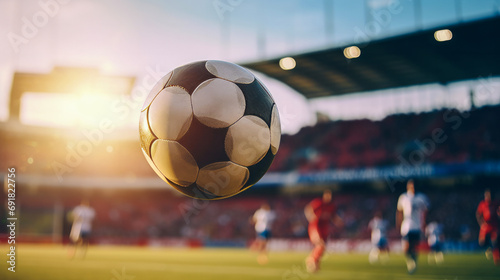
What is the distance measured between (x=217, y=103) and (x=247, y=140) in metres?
0.34

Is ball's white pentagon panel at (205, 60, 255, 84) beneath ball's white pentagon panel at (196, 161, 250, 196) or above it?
above

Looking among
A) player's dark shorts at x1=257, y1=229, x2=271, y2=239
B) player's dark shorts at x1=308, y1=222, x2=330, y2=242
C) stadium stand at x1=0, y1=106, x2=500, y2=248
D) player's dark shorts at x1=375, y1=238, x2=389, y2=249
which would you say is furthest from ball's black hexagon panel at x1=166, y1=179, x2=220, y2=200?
stadium stand at x1=0, y1=106, x2=500, y2=248

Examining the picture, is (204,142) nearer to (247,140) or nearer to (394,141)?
(247,140)

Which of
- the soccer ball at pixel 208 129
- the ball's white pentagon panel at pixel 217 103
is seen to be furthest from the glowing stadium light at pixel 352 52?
the ball's white pentagon panel at pixel 217 103

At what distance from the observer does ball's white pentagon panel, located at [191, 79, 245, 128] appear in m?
3.32

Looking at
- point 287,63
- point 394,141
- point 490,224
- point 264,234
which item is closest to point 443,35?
point 287,63

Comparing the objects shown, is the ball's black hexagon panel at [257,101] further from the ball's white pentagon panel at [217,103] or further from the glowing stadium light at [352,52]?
the glowing stadium light at [352,52]

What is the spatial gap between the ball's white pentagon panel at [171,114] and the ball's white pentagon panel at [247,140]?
12.8 inches

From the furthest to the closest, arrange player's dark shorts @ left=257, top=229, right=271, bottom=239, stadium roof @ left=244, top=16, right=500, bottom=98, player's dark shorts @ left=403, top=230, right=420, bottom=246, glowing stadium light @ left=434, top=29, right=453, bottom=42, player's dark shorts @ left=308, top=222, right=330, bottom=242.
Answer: stadium roof @ left=244, top=16, right=500, bottom=98 → glowing stadium light @ left=434, top=29, right=453, bottom=42 → player's dark shorts @ left=257, top=229, right=271, bottom=239 → player's dark shorts @ left=308, top=222, right=330, bottom=242 → player's dark shorts @ left=403, top=230, right=420, bottom=246

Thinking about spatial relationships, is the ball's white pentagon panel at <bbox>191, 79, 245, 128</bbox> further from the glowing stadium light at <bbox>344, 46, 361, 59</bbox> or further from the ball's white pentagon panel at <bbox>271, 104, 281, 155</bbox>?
the glowing stadium light at <bbox>344, 46, 361, 59</bbox>

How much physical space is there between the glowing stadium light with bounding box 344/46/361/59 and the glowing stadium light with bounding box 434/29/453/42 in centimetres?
350

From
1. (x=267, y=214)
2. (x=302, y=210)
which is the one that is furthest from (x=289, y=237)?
(x=267, y=214)

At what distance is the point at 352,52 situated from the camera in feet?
74.8

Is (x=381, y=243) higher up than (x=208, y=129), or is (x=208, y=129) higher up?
(x=208, y=129)
